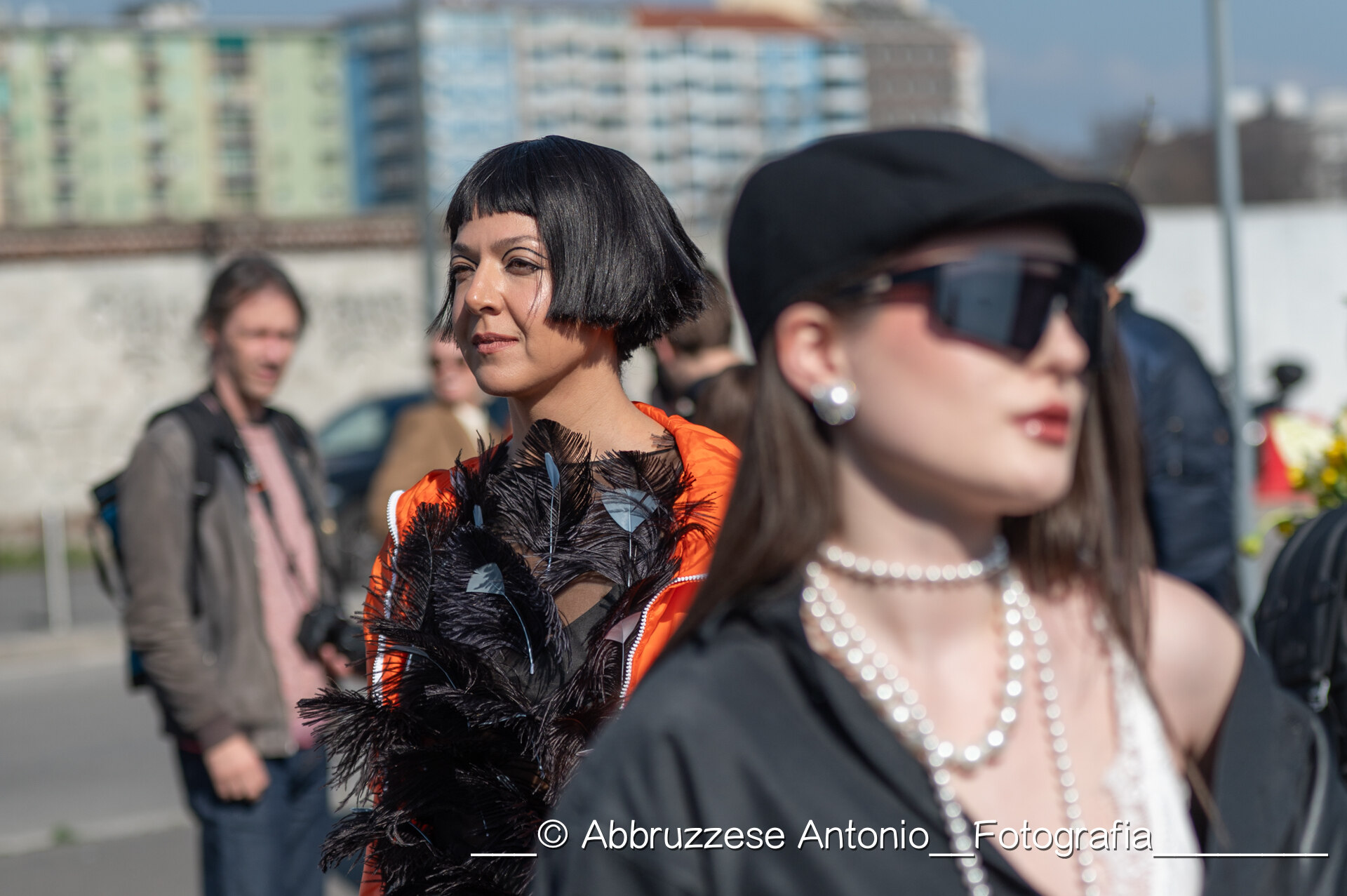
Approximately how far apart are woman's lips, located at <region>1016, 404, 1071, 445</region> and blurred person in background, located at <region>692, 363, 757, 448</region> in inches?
93.1

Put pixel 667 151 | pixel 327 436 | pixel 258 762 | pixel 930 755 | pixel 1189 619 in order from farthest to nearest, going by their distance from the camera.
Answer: pixel 667 151 < pixel 327 436 < pixel 258 762 < pixel 1189 619 < pixel 930 755

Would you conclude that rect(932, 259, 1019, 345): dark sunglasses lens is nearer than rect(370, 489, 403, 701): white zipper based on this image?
Yes

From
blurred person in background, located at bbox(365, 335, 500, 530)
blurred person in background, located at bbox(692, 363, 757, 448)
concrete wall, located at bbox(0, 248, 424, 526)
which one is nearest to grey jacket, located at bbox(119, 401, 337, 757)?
blurred person in background, located at bbox(692, 363, 757, 448)

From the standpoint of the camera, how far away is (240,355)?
385cm

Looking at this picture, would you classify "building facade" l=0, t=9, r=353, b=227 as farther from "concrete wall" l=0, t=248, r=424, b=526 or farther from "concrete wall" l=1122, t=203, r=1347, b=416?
"concrete wall" l=1122, t=203, r=1347, b=416

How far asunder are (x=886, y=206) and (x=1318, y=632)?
1.57 meters

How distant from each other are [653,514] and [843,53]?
138133 mm

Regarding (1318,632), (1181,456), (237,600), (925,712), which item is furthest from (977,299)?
(1181,456)

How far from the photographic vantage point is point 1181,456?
4254 mm

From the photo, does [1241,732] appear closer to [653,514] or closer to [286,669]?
[653,514]

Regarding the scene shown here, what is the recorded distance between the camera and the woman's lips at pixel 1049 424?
4.18 ft

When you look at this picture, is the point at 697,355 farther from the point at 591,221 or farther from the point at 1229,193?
the point at 1229,193

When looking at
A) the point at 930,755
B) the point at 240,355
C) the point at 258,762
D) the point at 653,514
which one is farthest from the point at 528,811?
the point at 240,355

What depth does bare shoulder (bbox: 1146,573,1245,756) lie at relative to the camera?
1406 millimetres
